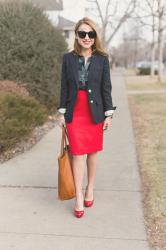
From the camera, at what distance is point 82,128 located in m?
3.71

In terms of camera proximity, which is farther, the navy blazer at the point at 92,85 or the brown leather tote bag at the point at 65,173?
the brown leather tote bag at the point at 65,173

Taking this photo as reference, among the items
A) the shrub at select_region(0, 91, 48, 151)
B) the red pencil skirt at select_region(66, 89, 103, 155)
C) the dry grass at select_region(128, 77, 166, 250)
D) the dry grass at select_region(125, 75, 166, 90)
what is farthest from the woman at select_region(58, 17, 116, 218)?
the dry grass at select_region(125, 75, 166, 90)

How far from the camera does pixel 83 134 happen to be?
12.2ft

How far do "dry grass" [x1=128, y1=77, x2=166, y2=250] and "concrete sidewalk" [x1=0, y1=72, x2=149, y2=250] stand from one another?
3.6 inches

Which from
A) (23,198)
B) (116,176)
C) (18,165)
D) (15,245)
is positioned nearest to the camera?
(15,245)

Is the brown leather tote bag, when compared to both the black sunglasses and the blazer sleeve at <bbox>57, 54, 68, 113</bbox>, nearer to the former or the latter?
the blazer sleeve at <bbox>57, 54, 68, 113</bbox>

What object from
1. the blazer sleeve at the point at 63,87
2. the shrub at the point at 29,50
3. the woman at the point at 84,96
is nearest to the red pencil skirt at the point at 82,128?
the woman at the point at 84,96

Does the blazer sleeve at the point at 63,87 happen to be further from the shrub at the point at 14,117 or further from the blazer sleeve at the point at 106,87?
the shrub at the point at 14,117

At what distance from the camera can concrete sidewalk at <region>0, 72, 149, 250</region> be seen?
10.7 ft

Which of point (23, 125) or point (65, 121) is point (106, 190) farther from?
point (23, 125)

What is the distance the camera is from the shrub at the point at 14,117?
218 inches

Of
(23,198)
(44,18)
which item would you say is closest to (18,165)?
(23,198)

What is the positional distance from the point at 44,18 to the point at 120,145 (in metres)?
4.30

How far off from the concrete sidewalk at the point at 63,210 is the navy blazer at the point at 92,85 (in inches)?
37.6
